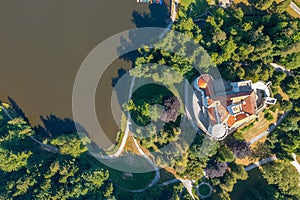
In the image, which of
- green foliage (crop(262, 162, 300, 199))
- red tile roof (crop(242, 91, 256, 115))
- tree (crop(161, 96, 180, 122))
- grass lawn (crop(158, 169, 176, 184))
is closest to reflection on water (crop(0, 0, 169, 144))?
tree (crop(161, 96, 180, 122))

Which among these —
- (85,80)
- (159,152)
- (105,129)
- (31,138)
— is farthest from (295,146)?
(31,138)

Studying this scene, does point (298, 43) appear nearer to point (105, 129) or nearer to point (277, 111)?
point (277, 111)

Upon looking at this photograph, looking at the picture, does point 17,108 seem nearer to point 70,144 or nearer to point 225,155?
point 70,144

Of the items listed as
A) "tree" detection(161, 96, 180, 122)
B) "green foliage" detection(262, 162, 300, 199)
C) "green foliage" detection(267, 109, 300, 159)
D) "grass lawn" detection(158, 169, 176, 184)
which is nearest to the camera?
Answer: "green foliage" detection(262, 162, 300, 199)

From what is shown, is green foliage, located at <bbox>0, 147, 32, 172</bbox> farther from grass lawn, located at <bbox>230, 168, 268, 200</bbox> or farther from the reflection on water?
grass lawn, located at <bbox>230, 168, 268, 200</bbox>

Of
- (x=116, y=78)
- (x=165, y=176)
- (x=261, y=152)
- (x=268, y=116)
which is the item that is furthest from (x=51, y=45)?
(x=261, y=152)

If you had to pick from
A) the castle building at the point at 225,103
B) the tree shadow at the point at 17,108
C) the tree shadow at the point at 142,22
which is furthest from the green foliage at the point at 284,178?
the tree shadow at the point at 17,108

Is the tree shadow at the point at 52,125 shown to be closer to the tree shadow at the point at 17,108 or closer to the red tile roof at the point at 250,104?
the tree shadow at the point at 17,108
